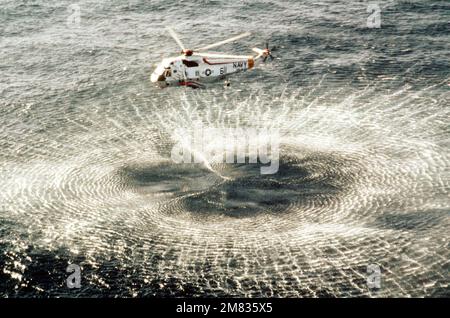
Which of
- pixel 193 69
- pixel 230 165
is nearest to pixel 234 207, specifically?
pixel 230 165

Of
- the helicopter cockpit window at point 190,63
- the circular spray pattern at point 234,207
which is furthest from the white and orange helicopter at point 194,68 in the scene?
the circular spray pattern at point 234,207

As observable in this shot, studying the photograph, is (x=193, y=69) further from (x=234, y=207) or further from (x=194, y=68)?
(x=234, y=207)

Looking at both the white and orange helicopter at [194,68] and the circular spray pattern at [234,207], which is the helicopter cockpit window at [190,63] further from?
the circular spray pattern at [234,207]

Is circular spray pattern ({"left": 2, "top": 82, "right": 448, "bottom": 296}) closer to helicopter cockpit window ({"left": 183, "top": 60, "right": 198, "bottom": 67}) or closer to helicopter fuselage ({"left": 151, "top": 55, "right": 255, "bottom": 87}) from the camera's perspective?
helicopter fuselage ({"left": 151, "top": 55, "right": 255, "bottom": 87})


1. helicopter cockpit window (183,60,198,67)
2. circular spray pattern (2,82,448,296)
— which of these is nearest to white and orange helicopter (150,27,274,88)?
helicopter cockpit window (183,60,198,67)

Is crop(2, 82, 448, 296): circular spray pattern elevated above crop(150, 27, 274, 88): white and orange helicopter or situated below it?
below
